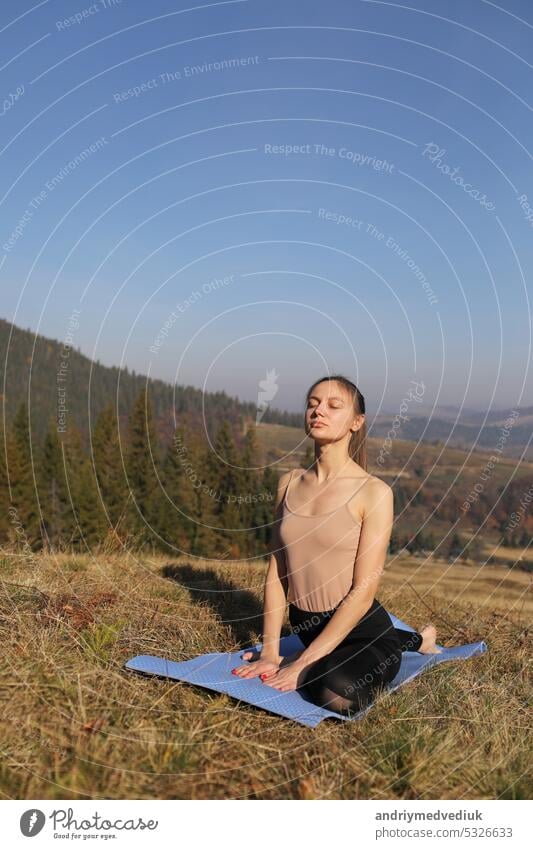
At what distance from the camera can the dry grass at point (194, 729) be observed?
362 cm

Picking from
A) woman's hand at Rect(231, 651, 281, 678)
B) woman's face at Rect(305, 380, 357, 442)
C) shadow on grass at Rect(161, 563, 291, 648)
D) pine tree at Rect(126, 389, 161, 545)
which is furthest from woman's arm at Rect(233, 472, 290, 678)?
pine tree at Rect(126, 389, 161, 545)

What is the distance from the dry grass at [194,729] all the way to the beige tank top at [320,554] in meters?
0.93

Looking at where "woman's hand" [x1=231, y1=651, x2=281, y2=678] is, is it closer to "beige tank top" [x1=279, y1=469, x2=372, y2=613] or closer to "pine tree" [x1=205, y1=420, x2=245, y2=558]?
"beige tank top" [x1=279, y1=469, x2=372, y2=613]

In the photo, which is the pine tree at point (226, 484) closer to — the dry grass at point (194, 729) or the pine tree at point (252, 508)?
the pine tree at point (252, 508)

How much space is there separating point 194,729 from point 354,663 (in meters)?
1.35

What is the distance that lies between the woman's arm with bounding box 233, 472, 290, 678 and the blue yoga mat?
121mm

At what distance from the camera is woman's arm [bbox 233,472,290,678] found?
515 cm

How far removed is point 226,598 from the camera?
7.80 meters

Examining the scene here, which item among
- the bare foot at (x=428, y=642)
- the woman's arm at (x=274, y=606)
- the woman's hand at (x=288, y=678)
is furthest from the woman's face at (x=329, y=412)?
the bare foot at (x=428, y=642)

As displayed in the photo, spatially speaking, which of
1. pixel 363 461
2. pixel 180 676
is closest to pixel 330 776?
pixel 180 676

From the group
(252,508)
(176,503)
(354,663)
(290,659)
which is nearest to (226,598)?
(290,659)

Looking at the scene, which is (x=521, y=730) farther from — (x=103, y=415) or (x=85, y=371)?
(x=85, y=371)

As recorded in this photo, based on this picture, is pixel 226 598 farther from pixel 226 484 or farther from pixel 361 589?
pixel 226 484

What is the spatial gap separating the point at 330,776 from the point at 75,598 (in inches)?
139
